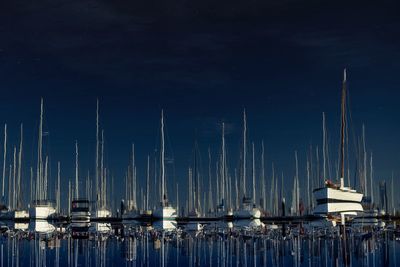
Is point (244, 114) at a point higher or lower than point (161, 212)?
higher

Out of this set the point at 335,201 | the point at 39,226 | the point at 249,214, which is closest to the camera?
the point at 335,201

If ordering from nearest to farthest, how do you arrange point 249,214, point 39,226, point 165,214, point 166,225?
point 39,226 < point 165,214 < point 166,225 < point 249,214

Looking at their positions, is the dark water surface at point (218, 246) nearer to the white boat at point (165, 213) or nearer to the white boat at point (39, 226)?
the white boat at point (165, 213)

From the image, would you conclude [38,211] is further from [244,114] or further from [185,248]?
[185,248]

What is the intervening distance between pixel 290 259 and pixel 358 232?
17.7m

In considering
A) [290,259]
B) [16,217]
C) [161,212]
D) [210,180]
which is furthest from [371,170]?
[16,217]

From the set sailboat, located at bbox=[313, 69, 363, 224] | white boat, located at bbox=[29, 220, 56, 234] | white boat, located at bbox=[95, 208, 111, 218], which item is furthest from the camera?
white boat, located at bbox=[95, 208, 111, 218]

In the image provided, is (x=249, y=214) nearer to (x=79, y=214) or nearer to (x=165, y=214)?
(x=165, y=214)

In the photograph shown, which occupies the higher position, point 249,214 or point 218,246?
point 249,214

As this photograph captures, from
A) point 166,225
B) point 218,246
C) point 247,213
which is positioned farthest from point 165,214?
point 218,246

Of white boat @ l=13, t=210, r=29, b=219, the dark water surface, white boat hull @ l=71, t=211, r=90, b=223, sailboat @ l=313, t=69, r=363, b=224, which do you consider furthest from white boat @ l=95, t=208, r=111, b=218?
sailboat @ l=313, t=69, r=363, b=224

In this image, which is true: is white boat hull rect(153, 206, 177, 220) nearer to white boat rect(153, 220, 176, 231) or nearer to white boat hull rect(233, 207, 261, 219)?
white boat rect(153, 220, 176, 231)

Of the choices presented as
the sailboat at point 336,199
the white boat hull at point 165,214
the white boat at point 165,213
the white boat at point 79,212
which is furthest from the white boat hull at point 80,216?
the sailboat at point 336,199

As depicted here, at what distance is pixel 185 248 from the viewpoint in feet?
468
